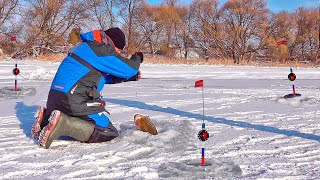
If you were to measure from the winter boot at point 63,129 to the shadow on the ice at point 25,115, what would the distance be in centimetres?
68

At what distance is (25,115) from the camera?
616cm

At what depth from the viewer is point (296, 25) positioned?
2911cm

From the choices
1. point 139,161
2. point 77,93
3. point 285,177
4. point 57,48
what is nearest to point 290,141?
point 285,177

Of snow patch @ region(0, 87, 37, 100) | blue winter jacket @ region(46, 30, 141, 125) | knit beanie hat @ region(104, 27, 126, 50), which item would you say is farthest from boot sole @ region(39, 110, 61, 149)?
snow patch @ region(0, 87, 37, 100)

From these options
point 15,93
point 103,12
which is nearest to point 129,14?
point 103,12

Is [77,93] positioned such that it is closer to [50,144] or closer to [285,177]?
[50,144]

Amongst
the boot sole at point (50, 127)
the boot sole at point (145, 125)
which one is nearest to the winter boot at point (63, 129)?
the boot sole at point (50, 127)

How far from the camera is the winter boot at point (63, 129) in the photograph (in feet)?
13.2

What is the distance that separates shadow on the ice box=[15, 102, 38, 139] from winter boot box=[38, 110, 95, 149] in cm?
68

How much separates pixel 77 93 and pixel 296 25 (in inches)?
1075

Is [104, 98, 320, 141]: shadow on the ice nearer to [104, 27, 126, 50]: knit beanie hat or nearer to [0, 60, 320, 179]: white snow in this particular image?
[0, 60, 320, 179]: white snow

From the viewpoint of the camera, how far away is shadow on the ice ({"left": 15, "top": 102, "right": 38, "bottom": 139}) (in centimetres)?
511

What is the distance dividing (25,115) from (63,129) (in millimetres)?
2301

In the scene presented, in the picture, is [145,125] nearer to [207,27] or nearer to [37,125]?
[37,125]
